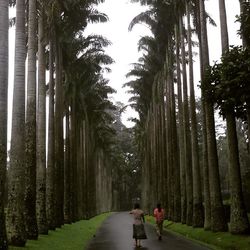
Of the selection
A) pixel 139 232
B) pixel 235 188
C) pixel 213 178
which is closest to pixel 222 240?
pixel 235 188

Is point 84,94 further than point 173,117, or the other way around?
point 84,94

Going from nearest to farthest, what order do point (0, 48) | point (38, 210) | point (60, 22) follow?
point (0, 48)
point (38, 210)
point (60, 22)

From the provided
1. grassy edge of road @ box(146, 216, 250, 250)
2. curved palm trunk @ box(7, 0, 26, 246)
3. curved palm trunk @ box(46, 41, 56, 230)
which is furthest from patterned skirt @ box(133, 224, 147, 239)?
curved palm trunk @ box(46, 41, 56, 230)

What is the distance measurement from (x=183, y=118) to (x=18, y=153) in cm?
1482

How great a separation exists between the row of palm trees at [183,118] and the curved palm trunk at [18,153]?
6912 mm

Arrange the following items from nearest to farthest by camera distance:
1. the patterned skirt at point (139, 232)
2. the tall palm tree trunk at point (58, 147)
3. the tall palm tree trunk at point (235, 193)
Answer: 1. the patterned skirt at point (139, 232)
2. the tall palm tree trunk at point (235, 193)
3. the tall palm tree trunk at point (58, 147)

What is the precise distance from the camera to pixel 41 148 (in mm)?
20906

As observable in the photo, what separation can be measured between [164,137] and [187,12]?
48.5ft

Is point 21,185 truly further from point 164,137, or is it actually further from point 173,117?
point 164,137

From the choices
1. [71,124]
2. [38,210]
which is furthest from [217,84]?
[71,124]

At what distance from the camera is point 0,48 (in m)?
13.5

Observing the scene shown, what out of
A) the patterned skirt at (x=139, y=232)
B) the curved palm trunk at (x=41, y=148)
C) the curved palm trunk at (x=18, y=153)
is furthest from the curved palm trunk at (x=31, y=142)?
the patterned skirt at (x=139, y=232)

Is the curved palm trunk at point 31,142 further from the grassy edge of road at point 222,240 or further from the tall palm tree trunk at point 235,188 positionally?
the tall palm tree trunk at point 235,188

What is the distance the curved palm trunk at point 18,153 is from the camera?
14.7 m
